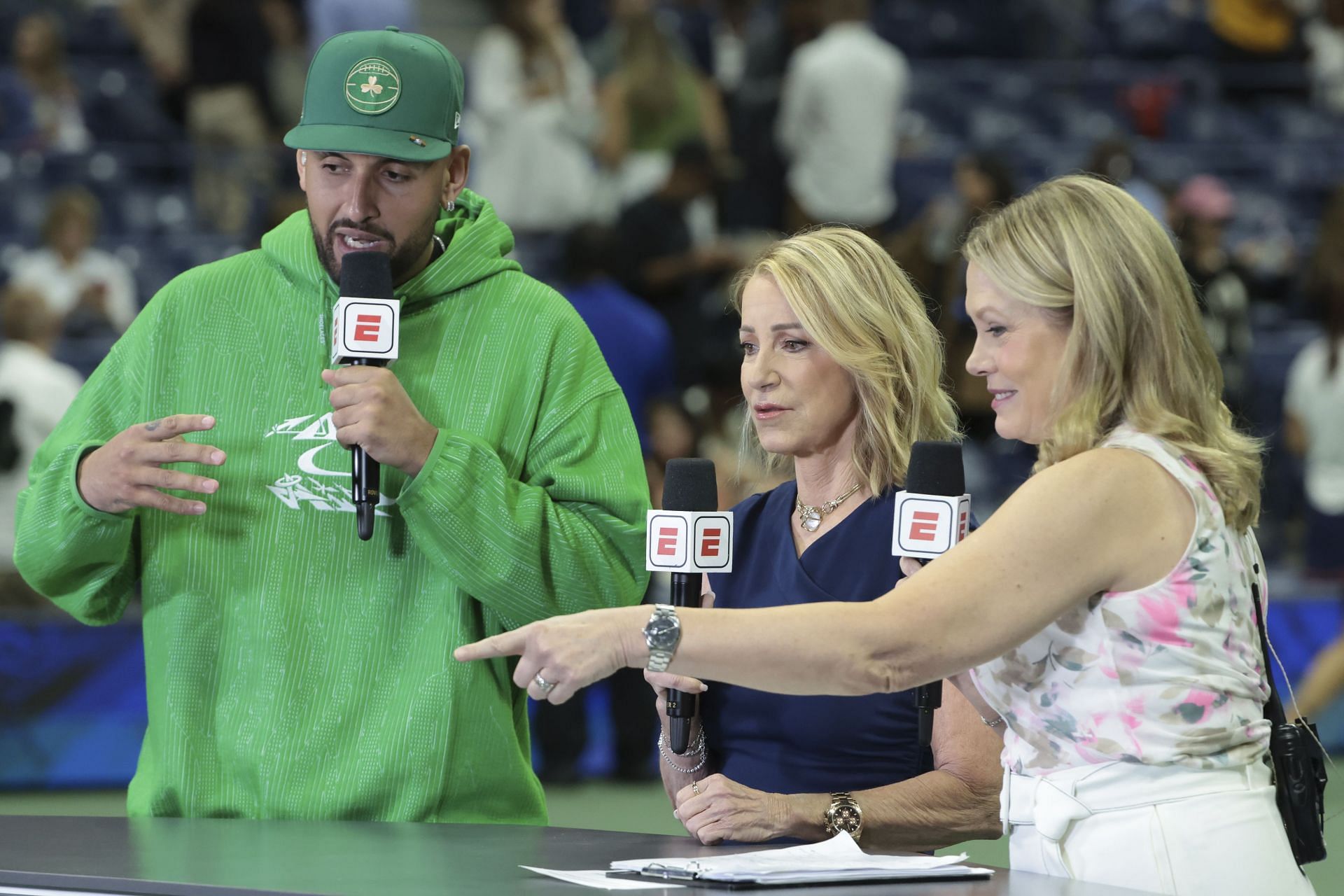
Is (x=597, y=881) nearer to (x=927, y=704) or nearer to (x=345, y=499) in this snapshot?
(x=927, y=704)

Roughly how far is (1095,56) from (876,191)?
4128 mm

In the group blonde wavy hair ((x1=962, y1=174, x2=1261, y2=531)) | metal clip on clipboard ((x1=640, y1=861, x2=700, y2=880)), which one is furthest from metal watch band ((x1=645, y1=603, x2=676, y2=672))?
blonde wavy hair ((x1=962, y1=174, x2=1261, y2=531))

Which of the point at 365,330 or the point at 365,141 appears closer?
the point at 365,330

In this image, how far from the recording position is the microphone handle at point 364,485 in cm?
258

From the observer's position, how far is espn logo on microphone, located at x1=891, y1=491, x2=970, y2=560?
2.23 m

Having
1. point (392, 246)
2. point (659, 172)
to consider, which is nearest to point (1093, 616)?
point (392, 246)

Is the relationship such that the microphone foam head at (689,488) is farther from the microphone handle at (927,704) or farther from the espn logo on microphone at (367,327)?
the espn logo on microphone at (367,327)

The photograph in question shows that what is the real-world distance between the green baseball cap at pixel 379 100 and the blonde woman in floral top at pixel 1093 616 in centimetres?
98

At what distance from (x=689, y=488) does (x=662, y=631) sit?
1.40 ft

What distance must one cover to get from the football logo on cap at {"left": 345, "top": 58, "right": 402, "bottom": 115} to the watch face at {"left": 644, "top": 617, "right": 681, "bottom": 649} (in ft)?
3.62

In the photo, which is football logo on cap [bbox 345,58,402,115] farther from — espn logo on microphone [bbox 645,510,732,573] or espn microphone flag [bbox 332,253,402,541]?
espn logo on microphone [bbox 645,510,732,573]

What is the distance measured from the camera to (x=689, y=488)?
242 centimetres

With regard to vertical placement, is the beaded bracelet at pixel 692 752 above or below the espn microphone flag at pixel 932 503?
below

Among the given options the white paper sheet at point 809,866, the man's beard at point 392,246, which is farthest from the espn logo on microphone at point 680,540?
the man's beard at point 392,246
